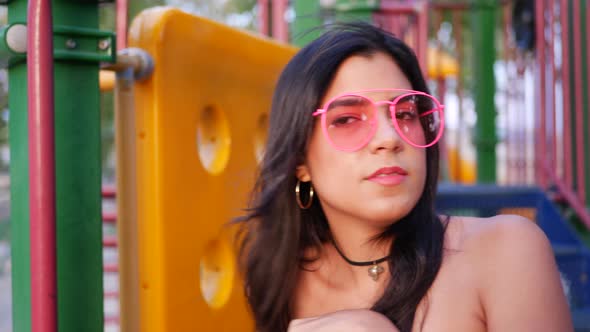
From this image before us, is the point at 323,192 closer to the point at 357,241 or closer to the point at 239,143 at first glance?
the point at 357,241

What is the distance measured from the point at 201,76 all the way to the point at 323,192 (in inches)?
26.8

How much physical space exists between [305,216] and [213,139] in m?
0.59

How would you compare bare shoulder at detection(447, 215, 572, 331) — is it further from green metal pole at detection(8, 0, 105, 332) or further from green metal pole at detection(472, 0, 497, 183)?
green metal pole at detection(472, 0, 497, 183)

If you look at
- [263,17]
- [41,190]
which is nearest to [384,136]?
[41,190]

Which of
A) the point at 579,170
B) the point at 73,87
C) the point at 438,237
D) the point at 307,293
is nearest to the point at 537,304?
the point at 438,237

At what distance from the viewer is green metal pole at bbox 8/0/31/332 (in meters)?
1.43

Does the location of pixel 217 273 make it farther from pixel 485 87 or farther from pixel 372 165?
pixel 485 87

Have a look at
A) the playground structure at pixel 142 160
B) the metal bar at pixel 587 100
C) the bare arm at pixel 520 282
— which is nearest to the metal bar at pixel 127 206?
the playground structure at pixel 142 160

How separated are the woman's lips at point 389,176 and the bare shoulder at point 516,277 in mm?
213

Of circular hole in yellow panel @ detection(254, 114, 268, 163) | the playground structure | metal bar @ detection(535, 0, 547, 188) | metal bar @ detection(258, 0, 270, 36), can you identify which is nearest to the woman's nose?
the playground structure

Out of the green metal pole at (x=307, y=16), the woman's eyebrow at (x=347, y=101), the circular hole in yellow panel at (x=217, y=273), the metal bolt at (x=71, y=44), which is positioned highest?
the green metal pole at (x=307, y=16)

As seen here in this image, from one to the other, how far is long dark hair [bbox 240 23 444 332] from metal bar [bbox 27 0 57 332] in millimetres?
529

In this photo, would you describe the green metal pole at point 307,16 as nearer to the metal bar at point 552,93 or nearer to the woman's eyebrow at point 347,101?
the woman's eyebrow at point 347,101

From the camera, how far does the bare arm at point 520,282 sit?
131 cm
